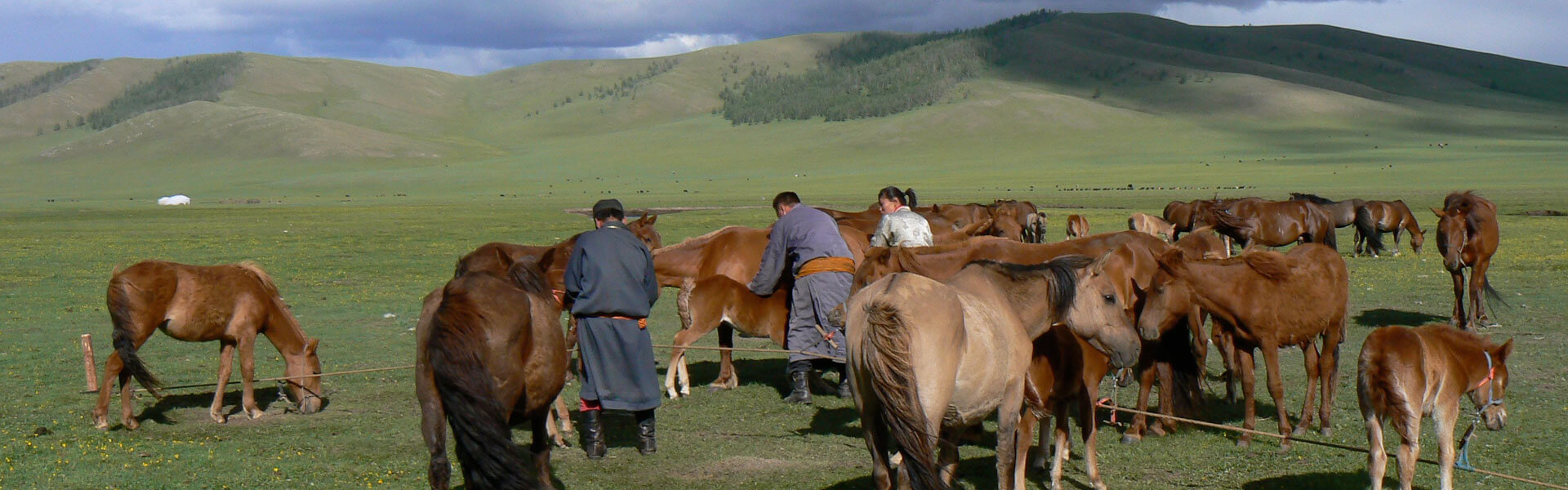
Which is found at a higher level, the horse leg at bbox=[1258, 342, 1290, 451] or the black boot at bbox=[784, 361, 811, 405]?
the horse leg at bbox=[1258, 342, 1290, 451]

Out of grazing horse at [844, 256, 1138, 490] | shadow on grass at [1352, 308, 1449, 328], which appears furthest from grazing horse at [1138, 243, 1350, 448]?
shadow on grass at [1352, 308, 1449, 328]

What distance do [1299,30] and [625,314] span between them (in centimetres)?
21161

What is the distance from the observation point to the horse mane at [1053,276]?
654 centimetres

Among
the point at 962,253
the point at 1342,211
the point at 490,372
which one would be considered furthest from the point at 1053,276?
the point at 1342,211

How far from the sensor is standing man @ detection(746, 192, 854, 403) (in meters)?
9.96

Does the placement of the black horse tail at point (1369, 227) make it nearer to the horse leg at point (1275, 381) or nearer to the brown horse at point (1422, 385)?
the horse leg at point (1275, 381)

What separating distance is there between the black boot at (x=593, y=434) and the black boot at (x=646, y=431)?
0.90 feet

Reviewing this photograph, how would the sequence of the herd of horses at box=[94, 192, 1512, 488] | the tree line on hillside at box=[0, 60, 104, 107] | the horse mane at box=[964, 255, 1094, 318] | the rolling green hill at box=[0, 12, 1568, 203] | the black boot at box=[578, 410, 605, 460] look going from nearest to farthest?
the herd of horses at box=[94, 192, 1512, 488]
the horse mane at box=[964, 255, 1094, 318]
the black boot at box=[578, 410, 605, 460]
the rolling green hill at box=[0, 12, 1568, 203]
the tree line on hillside at box=[0, 60, 104, 107]

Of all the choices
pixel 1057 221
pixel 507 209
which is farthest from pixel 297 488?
pixel 507 209

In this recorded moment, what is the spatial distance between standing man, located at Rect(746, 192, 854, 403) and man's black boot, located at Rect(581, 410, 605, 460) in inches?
90.5

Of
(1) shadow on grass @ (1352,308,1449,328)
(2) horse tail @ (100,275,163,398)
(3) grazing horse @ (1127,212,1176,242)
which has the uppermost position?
(2) horse tail @ (100,275,163,398)

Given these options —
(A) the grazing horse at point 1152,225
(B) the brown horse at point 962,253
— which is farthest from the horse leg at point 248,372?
(A) the grazing horse at point 1152,225

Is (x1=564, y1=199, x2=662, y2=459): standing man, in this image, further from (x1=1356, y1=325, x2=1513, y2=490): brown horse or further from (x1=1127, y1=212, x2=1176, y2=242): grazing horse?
(x1=1127, y1=212, x2=1176, y2=242): grazing horse

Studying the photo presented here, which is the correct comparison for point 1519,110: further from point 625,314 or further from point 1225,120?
point 625,314
